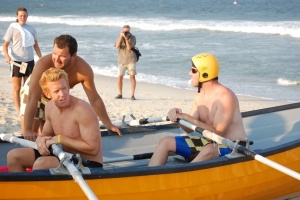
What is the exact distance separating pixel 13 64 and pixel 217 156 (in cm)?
469

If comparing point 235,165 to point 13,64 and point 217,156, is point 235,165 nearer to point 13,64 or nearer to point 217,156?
point 217,156

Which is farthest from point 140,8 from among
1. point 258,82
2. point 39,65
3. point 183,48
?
point 39,65

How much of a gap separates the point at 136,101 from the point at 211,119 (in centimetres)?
573

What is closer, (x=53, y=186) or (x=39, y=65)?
(x=53, y=186)

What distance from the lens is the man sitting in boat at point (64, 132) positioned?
517 centimetres

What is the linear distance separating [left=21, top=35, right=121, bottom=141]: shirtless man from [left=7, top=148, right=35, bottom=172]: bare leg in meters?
0.62

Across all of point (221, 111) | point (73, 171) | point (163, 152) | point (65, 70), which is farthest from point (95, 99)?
point (73, 171)

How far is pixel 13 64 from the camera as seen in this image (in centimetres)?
952

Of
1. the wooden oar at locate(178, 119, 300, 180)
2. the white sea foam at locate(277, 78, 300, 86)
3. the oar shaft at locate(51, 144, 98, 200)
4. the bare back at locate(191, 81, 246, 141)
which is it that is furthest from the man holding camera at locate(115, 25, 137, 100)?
the oar shaft at locate(51, 144, 98, 200)

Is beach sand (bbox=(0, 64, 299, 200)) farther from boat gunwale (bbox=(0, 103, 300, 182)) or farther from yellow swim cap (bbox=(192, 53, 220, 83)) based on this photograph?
boat gunwale (bbox=(0, 103, 300, 182))

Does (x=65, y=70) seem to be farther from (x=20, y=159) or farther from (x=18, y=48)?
(x=18, y=48)

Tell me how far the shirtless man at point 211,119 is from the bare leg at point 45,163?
109cm

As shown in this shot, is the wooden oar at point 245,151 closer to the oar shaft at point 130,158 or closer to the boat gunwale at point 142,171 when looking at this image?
the boat gunwale at point 142,171

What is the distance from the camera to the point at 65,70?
6.33 m
